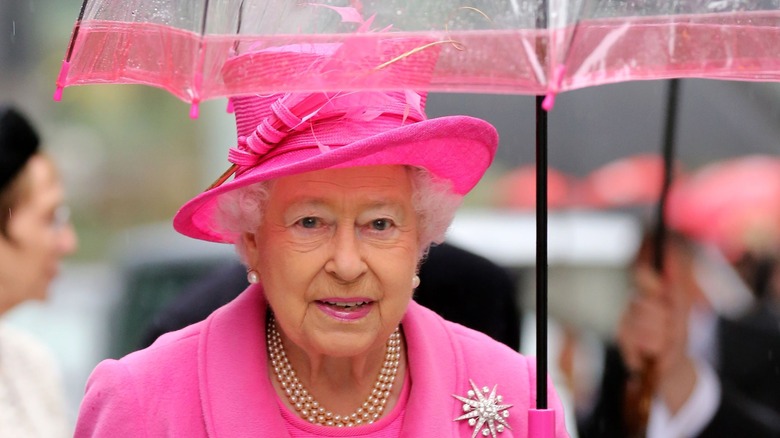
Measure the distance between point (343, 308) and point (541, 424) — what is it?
0.53 metres

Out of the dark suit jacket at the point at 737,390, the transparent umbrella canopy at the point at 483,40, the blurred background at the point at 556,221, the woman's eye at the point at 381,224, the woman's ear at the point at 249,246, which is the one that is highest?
the transparent umbrella canopy at the point at 483,40

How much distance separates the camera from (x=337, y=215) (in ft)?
10.4

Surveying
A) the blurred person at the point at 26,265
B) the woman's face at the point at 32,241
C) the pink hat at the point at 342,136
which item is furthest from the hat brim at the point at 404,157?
the woman's face at the point at 32,241

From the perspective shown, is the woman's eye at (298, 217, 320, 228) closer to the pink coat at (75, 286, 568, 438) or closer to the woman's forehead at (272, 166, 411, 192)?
the woman's forehead at (272, 166, 411, 192)

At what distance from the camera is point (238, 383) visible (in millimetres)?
3291

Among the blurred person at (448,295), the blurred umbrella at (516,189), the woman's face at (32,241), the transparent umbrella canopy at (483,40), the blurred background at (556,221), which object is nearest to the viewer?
the transparent umbrella canopy at (483,40)

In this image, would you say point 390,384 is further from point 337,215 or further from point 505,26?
point 505,26

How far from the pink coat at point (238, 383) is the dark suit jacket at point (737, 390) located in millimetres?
2123

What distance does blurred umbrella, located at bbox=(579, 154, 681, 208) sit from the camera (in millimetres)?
6465

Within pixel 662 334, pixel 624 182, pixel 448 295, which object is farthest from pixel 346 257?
pixel 624 182

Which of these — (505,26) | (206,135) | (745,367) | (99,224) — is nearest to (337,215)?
(505,26)

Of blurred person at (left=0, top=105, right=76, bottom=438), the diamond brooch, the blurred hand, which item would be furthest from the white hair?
the blurred hand

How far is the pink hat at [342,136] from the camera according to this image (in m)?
3.07

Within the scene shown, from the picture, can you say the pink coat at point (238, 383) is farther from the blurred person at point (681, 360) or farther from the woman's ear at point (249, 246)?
the blurred person at point (681, 360)
